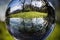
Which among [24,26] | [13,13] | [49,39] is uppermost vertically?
[13,13]

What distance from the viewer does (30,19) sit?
1.39m

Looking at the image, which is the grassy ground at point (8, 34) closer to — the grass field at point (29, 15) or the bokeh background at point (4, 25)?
the bokeh background at point (4, 25)

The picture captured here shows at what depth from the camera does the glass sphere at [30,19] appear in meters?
1.38

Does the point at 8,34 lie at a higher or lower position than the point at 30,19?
lower

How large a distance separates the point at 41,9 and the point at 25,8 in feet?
0.43

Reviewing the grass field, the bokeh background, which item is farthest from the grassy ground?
the grass field

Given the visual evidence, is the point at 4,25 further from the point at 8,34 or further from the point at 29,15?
the point at 29,15

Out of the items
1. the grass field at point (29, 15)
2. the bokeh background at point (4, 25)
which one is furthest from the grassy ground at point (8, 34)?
the grass field at point (29, 15)

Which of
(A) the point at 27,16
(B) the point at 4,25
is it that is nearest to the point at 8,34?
(B) the point at 4,25

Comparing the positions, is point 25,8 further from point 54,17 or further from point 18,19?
point 54,17

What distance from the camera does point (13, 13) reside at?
1.39 meters

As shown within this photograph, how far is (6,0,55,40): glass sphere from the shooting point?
1.38 meters

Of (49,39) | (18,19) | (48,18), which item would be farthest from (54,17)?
(18,19)

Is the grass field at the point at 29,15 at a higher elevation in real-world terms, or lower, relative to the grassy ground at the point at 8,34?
higher
